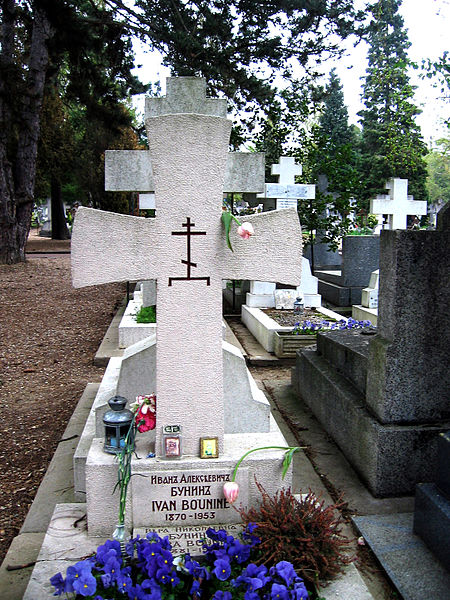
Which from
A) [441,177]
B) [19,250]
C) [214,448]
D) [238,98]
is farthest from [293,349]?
[441,177]

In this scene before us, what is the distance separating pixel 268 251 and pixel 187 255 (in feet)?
1.45

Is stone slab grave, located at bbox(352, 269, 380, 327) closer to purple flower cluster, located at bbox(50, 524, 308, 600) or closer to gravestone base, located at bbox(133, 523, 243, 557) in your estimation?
gravestone base, located at bbox(133, 523, 243, 557)

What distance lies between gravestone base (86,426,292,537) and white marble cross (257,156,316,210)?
25.0 feet

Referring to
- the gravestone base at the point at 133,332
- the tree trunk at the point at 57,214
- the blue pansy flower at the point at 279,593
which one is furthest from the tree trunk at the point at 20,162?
the tree trunk at the point at 57,214

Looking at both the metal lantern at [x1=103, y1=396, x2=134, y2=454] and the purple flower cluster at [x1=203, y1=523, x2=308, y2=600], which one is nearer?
the purple flower cluster at [x1=203, y1=523, x2=308, y2=600]

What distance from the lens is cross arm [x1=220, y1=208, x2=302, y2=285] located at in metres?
3.24

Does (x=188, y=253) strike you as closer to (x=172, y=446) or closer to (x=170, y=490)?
(x=172, y=446)

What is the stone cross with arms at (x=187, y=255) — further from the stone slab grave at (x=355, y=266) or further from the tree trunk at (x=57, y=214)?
the tree trunk at (x=57, y=214)

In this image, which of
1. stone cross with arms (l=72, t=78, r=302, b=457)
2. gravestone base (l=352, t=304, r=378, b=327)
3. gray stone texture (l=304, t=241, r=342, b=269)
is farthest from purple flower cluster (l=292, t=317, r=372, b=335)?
gray stone texture (l=304, t=241, r=342, b=269)

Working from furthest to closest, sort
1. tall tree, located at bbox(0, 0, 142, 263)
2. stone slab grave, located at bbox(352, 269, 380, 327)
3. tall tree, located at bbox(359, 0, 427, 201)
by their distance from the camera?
tall tree, located at bbox(359, 0, 427, 201), stone slab grave, located at bbox(352, 269, 380, 327), tall tree, located at bbox(0, 0, 142, 263)

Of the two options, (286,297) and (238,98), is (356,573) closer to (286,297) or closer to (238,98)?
(286,297)

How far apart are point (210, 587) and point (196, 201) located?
1.90 m

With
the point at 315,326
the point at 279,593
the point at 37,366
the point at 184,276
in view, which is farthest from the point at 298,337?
the point at 279,593

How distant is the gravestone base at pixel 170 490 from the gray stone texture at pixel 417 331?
125 centimetres
